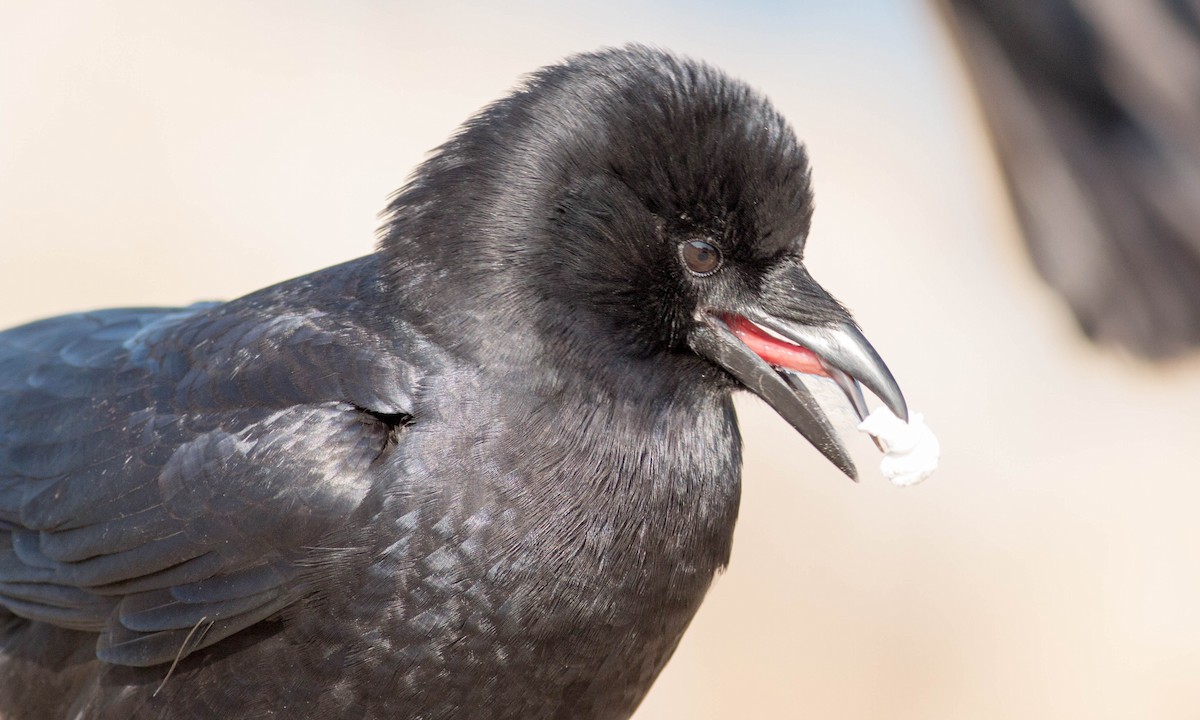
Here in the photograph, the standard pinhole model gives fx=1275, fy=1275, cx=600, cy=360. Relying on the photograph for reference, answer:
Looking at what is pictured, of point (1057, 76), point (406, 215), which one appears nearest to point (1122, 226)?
point (1057, 76)

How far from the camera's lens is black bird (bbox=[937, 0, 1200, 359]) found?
5008 mm

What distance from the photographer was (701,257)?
3.12 metres

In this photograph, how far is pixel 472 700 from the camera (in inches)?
120

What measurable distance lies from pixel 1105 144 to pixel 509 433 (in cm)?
361

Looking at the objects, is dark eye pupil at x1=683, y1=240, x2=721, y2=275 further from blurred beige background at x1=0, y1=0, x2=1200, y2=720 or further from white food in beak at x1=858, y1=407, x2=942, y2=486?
blurred beige background at x1=0, y1=0, x2=1200, y2=720

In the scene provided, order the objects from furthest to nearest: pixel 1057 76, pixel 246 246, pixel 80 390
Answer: pixel 246 246 → pixel 1057 76 → pixel 80 390

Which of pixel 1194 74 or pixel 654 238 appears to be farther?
pixel 1194 74

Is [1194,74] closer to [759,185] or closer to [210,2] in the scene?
[759,185]

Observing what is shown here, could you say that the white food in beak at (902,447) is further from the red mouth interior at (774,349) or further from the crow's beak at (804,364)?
the red mouth interior at (774,349)

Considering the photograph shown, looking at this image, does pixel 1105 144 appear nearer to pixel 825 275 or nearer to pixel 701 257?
pixel 825 275

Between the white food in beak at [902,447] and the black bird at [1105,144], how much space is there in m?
2.64

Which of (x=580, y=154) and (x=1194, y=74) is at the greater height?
(x=580, y=154)

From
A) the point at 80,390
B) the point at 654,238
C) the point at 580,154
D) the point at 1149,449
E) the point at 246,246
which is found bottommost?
the point at 1149,449

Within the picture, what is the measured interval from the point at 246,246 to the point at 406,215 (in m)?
5.38
